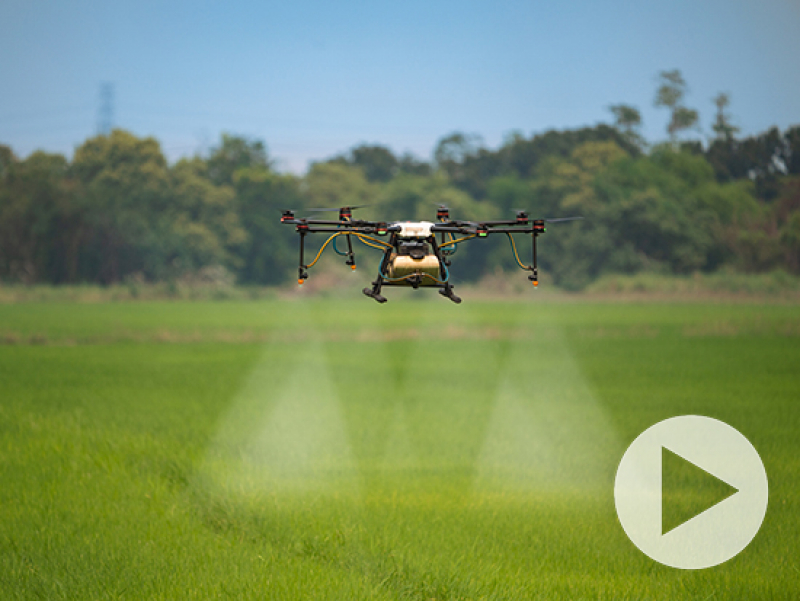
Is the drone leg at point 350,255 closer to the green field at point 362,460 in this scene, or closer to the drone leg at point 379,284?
the drone leg at point 379,284

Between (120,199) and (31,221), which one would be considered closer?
(31,221)

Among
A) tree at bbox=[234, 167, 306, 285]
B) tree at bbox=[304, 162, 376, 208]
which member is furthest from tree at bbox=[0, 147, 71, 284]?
tree at bbox=[304, 162, 376, 208]

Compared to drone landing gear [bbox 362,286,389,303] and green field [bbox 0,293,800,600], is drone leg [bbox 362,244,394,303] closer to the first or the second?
drone landing gear [bbox 362,286,389,303]

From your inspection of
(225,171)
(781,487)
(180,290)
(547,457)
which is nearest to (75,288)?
(180,290)

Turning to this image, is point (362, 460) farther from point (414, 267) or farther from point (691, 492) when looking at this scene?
point (414, 267)

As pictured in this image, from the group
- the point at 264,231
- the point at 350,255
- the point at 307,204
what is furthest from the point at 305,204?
the point at 350,255

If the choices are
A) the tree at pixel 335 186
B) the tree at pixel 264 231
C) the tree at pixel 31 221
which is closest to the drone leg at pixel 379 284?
the tree at pixel 31 221
